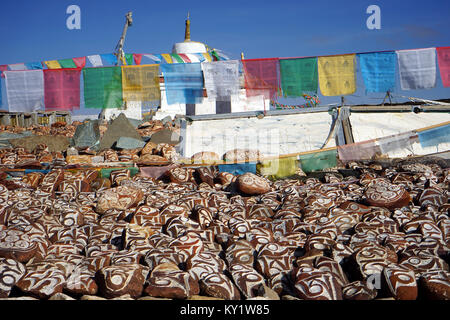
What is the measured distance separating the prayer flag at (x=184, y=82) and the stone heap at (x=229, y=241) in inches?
139

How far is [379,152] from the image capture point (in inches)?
316

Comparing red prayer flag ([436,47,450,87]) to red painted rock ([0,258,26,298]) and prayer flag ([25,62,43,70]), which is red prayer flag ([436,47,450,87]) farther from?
prayer flag ([25,62,43,70])

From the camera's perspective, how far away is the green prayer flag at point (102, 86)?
29.0 ft

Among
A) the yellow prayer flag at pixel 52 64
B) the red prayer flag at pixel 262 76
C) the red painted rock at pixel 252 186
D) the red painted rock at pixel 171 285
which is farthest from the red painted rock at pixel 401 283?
the yellow prayer flag at pixel 52 64

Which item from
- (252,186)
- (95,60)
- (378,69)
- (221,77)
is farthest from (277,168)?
(95,60)

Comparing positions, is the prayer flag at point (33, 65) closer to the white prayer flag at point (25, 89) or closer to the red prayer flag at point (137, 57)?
the red prayer flag at point (137, 57)

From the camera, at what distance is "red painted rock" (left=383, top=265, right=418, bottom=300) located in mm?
2771

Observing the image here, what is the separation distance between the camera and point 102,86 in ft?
29.0

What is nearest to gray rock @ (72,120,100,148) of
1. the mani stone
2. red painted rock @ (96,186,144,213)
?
the mani stone

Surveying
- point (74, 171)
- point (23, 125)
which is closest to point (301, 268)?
point (74, 171)

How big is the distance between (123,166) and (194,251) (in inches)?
156

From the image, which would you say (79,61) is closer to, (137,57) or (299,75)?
(137,57)

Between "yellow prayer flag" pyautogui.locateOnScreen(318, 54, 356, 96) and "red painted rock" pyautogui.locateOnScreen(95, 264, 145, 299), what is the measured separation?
6932 mm

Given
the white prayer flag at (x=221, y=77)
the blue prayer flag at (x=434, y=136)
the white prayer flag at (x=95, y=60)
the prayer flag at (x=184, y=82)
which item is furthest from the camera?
the white prayer flag at (x=95, y=60)
